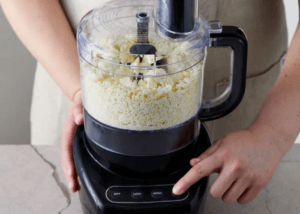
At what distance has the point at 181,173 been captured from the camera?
0.60 metres

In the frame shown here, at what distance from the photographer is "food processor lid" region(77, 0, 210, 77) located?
20.2 inches

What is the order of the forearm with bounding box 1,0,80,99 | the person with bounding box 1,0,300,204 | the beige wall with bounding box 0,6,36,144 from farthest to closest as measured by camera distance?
the beige wall with bounding box 0,6,36,144 < the forearm with bounding box 1,0,80,99 < the person with bounding box 1,0,300,204

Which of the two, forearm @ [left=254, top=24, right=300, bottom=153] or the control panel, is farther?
forearm @ [left=254, top=24, right=300, bottom=153]

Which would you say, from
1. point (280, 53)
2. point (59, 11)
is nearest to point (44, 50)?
point (59, 11)

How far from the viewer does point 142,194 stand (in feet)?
1.85

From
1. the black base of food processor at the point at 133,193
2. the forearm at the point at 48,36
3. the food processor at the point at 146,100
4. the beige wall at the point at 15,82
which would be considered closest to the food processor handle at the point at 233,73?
the food processor at the point at 146,100

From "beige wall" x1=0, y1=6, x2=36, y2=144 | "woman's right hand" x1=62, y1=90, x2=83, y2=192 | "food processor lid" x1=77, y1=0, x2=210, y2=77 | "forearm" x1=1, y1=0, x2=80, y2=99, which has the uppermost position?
"food processor lid" x1=77, y1=0, x2=210, y2=77

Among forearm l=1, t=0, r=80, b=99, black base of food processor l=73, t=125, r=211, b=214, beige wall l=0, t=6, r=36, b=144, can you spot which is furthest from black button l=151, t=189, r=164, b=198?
beige wall l=0, t=6, r=36, b=144

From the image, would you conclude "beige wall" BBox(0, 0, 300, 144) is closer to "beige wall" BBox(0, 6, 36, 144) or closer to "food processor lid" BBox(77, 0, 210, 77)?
"beige wall" BBox(0, 6, 36, 144)

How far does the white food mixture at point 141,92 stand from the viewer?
1.69ft

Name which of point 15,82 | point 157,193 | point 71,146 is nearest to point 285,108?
point 157,193

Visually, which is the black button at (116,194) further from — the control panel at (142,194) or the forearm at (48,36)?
the forearm at (48,36)

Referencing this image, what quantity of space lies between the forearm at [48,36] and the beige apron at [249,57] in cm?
7

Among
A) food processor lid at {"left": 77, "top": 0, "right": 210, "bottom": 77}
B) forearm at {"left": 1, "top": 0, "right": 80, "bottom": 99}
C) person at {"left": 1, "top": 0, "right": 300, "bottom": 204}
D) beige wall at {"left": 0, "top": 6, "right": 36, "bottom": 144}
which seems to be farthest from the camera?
beige wall at {"left": 0, "top": 6, "right": 36, "bottom": 144}
